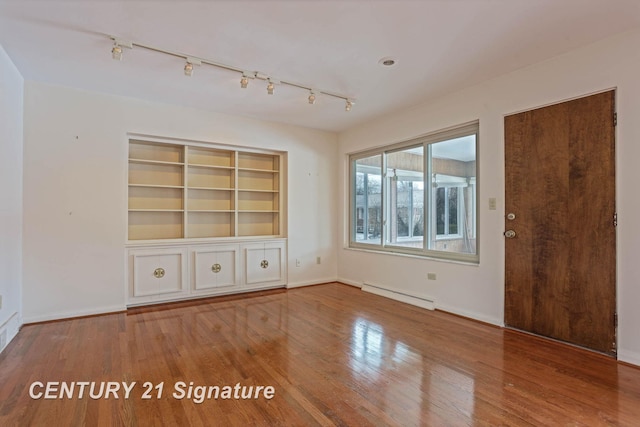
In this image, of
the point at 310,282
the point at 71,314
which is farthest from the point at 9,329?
the point at 310,282

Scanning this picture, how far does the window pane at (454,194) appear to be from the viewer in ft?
12.7

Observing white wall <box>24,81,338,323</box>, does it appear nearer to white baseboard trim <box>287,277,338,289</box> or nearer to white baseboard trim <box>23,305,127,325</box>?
white baseboard trim <box>23,305,127,325</box>

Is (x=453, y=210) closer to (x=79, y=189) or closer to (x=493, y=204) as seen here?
(x=493, y=204)

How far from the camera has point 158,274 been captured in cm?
426

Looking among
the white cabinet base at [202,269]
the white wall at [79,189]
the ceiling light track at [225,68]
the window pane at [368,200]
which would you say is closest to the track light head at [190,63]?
the ceiling light track at [225,68]

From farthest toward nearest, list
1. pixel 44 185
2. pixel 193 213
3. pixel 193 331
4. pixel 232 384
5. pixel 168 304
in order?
pixel 193 213
pixel 168 304
pixel 44 185
pixel 193 331
pixel 232 384

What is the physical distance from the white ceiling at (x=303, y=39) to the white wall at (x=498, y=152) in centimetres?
16

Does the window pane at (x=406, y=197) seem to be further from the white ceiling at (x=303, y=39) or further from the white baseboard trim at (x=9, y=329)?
the white baseboard trim at (x=9, y=329)

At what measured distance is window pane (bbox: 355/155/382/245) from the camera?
17.2 ft

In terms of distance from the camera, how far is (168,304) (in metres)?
4.28

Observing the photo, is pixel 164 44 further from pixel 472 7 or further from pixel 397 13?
pixel 472 7

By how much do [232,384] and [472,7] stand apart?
3.09m

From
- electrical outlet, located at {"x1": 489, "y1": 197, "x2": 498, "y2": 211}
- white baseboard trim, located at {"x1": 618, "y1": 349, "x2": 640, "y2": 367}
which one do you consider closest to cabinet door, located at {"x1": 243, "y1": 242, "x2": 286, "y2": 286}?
electrical outlet, located at {"x1": 489, "y1": 197, "x2": 498, "y2": 211}

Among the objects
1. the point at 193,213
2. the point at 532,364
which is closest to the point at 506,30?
the point at 532,364
